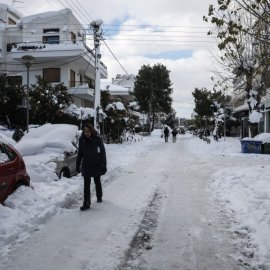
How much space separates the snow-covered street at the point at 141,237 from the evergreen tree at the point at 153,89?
195ft

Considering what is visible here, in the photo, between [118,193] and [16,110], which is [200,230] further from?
[16,110]

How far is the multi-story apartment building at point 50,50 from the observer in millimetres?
33219

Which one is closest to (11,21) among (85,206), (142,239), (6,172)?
(85,206)

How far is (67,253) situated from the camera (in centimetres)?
587

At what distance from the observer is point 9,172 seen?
310 inches

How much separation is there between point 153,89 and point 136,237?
63.7 m

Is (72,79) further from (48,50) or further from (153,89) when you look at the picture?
(153,89)

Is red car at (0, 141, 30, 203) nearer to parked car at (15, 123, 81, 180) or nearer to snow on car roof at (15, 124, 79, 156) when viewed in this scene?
parked car at (15, 123, 81, 180)

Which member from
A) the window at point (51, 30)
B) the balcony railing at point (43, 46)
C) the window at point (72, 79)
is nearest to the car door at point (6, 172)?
the balcony railing at point (43, 46)

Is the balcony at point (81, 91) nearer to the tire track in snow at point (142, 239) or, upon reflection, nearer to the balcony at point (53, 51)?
the balcony at point (53, 51)

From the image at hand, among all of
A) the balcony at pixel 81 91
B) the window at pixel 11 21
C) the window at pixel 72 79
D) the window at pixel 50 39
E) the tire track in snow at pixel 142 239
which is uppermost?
the window at pixel 11 21

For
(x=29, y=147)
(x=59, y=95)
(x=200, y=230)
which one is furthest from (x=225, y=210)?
(x=59, y=95)

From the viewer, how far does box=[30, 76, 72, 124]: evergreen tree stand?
85.1 ft

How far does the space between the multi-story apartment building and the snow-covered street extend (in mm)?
24203
